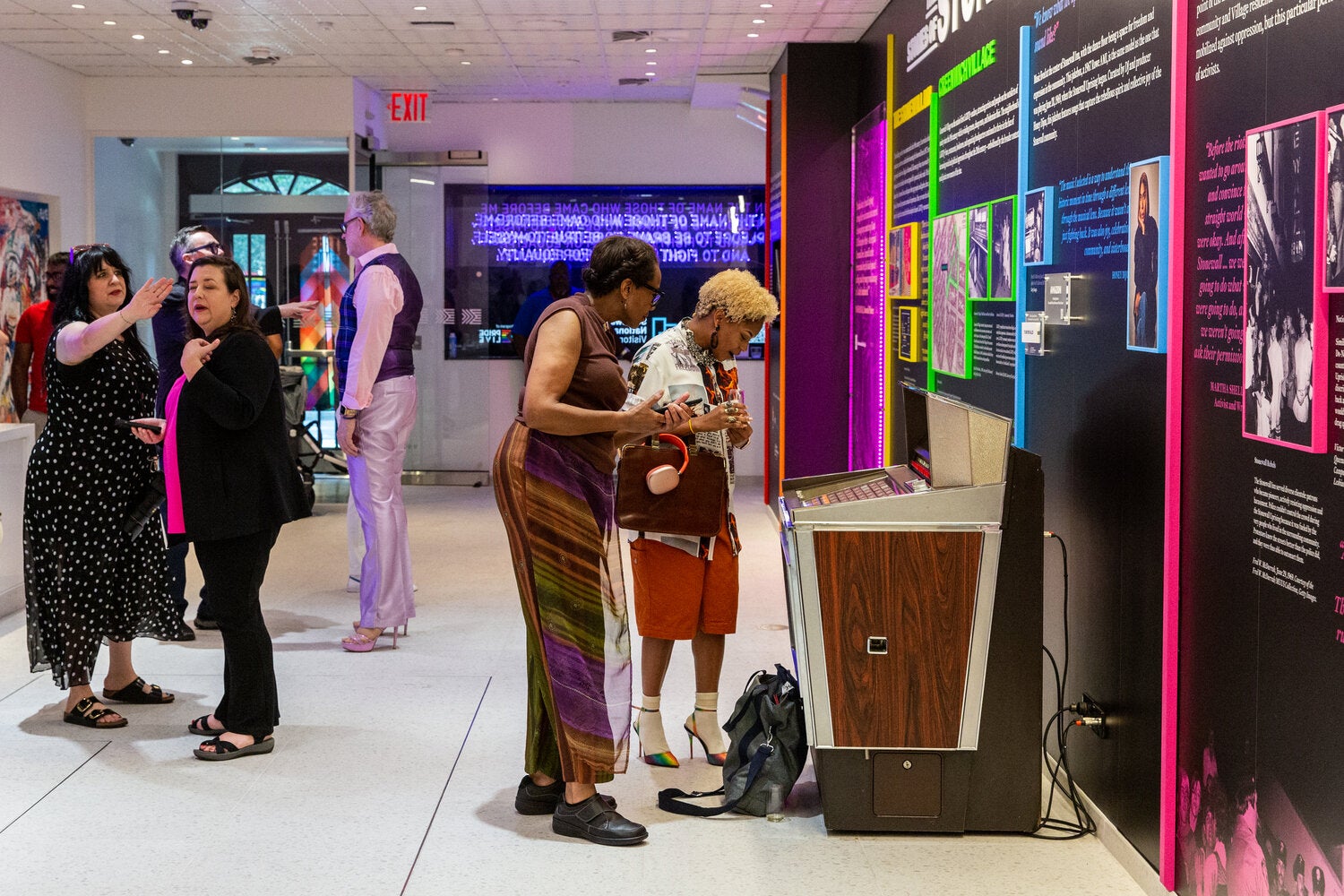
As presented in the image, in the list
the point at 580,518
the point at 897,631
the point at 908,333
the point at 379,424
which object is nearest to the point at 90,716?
the point at 379,424

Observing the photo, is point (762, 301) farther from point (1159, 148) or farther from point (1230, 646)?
point (1230, 646)

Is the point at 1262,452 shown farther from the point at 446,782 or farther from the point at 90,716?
the point at 90,716

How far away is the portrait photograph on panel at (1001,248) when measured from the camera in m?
4.17

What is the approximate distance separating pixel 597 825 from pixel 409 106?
7.80 meters

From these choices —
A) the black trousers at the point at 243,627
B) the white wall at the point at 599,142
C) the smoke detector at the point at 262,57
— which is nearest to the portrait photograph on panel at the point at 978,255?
Answer: the black trousers at the point at 243,627

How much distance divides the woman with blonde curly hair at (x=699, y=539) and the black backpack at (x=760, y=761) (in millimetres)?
339

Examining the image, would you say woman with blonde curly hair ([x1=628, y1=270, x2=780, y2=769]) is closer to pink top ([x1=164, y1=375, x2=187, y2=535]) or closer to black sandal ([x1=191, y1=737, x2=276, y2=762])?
black sandal ([x1=191, y1=737, x2=276, y2=762])

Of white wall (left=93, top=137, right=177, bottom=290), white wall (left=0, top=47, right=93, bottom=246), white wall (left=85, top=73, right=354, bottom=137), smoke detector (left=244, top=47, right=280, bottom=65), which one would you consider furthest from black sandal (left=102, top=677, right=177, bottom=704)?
white wall (left=85, top=73, right=354, bottom=137)

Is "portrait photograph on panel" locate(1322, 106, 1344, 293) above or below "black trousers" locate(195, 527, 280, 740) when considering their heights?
above

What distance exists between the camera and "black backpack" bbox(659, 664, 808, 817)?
358 centimetres

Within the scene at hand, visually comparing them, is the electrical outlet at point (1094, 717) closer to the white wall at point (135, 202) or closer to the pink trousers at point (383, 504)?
the pink trousers at point (383, 504)

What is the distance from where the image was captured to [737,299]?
375 centimetres

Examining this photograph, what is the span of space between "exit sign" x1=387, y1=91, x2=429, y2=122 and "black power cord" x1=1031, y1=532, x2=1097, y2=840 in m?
7.54

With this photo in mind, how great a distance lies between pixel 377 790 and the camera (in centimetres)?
378
